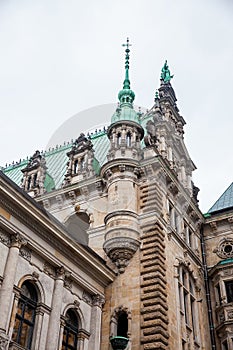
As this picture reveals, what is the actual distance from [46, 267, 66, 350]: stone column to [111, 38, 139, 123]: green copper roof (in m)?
13.2

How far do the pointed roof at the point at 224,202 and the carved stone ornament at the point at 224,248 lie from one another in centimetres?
300

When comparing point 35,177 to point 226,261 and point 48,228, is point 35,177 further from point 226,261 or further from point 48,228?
point 226,261

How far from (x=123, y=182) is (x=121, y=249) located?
461 centimetres

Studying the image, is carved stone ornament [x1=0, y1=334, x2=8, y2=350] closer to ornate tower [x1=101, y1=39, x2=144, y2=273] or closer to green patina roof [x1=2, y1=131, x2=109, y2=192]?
ornate tower [x1=101, y1=39, x2=144, y2=273]

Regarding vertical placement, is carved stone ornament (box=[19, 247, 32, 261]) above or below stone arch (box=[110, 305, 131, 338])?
above

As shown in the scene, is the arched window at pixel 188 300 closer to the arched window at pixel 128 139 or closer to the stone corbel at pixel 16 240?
the arched window at pixel 128 139

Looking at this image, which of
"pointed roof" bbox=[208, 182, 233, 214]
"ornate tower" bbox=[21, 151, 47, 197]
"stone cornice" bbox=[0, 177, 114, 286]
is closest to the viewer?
"stone cornice" bbox=[0, 177, 114, 286]

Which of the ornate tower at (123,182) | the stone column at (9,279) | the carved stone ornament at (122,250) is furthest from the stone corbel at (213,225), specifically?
the stone column at (9,279)

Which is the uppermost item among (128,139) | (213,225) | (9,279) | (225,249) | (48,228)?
(128,139)

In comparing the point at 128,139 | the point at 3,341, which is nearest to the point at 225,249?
the point at 128,139

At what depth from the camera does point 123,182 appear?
3002 cm

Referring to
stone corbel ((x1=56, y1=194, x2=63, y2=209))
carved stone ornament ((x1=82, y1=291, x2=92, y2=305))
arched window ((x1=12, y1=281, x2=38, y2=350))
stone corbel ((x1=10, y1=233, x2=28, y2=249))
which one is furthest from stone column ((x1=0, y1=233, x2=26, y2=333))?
stone corbel ((x1=56, y1=194, x2=63, y2=209))

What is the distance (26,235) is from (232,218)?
17.8 m

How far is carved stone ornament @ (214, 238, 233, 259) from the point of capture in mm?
33781
